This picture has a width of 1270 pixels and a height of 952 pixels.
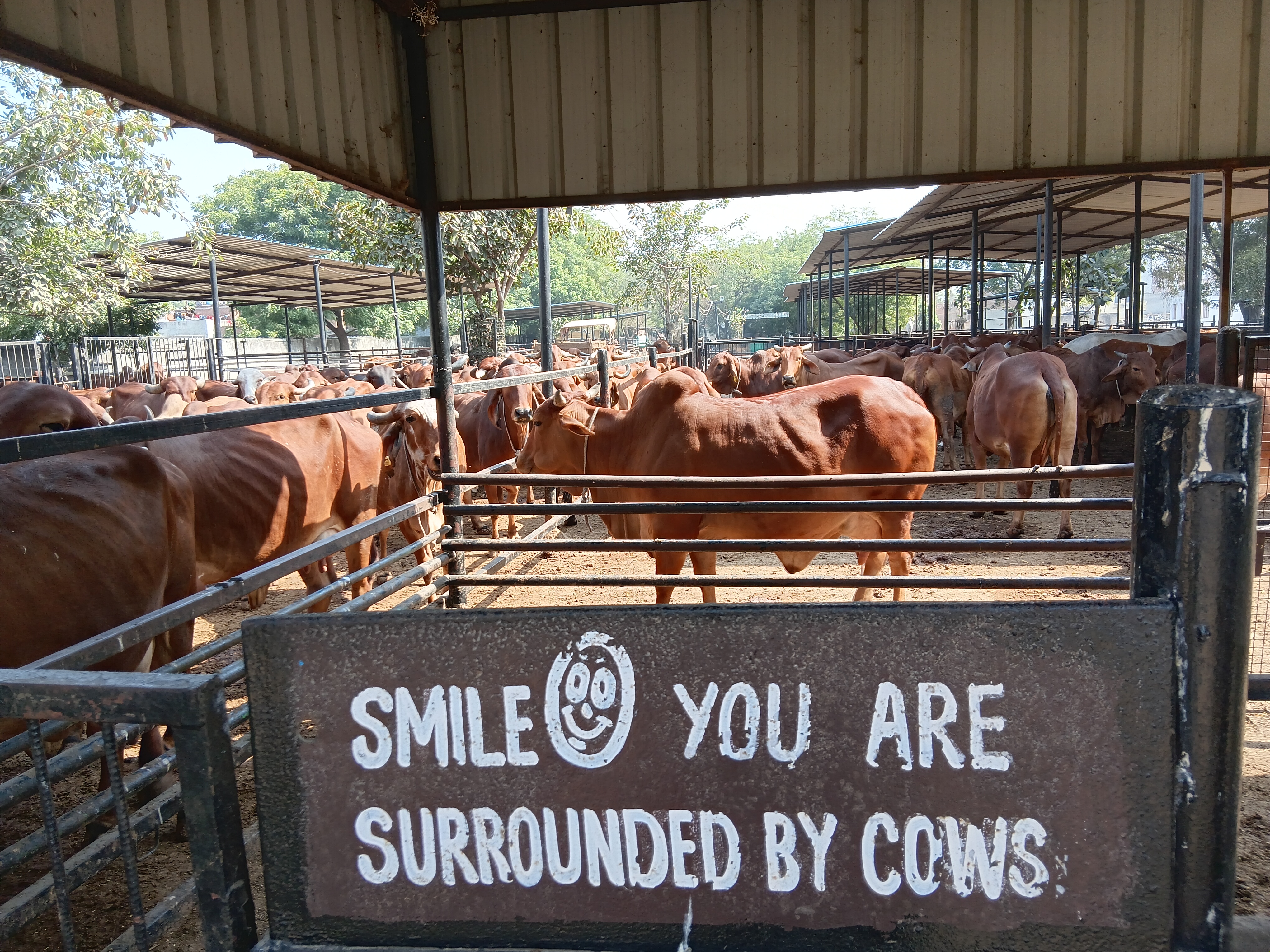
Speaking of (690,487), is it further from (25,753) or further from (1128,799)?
(25,753)

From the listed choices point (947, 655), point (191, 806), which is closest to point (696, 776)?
point (947, 655)

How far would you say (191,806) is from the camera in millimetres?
1414

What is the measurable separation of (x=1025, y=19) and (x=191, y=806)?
5140 millimetres

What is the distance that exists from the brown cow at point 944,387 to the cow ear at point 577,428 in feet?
28.6

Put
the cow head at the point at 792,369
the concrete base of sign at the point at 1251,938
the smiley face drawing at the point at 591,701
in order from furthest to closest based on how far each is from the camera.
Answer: the cow head at the point at 792,369 < the smiley face drawing at the point at 591,701 < the concrete base of sign at the point at 1251,938

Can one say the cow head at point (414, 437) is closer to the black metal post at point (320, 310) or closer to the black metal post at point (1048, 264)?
the black metal post at point (1048, 264)

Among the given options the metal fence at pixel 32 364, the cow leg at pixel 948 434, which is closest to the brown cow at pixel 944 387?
the cow leg at pixel 948 434

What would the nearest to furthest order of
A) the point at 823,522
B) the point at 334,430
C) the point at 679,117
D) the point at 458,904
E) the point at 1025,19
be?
the point at 458,904 → the point at 1025,19 → the point at 679,117 → the point at 823,522 → the point at 334,430

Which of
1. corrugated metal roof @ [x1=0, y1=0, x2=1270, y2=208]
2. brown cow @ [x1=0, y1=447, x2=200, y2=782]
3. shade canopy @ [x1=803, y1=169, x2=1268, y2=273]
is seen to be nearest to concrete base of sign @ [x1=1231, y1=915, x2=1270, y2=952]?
brown cow @ [x1=0, y1=447, x2=200, y2=782]

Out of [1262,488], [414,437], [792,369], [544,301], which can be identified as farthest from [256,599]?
[792,369]

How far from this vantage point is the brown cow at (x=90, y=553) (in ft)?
11.2

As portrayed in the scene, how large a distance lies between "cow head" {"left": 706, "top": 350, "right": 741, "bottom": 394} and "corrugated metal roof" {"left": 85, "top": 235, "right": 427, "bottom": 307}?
14208 millimetres

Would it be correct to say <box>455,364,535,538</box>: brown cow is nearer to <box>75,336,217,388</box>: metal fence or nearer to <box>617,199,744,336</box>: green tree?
<box>75,336,217,388</box>: metal fence

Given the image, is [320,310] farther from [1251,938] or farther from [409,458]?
[1251,938]
